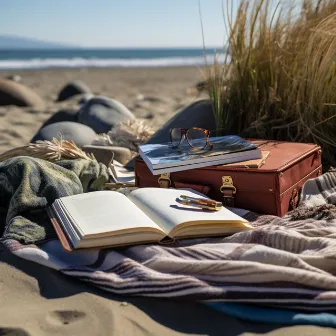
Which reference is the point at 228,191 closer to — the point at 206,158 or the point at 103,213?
the point at 206,158

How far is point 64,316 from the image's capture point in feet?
5.96

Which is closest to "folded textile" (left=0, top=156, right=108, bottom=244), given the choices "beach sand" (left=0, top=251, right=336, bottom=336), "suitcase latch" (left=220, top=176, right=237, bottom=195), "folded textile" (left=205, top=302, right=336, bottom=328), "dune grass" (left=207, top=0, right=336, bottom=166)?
"beach sand" (left=0, top=251, right=336, bottom=336)

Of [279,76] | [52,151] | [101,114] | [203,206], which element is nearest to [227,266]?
[203,206]

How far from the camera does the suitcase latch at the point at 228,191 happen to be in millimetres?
2570

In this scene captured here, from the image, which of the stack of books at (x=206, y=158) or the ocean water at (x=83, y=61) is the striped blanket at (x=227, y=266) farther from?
the ocean water at (x=83, y=61)

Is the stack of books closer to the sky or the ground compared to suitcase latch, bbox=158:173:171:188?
closer to the sky

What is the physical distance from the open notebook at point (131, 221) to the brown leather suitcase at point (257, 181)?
258 millimetres

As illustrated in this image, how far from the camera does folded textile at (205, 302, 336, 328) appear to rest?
5.75ft

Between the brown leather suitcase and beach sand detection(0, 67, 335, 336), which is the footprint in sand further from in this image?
the brown leather suitcase

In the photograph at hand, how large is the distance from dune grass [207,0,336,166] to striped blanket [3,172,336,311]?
118 centimetres

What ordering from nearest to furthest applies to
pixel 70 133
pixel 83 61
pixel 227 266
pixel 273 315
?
pixel 273 315 → pixel 227 266 → pixel 70 133 → pixel 83 61

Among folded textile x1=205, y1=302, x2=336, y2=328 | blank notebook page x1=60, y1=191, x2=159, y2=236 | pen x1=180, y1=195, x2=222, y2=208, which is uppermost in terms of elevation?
blank notebook page x1=60, y1=191, x2=159, y2=236

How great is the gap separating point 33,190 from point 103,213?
19.5 inches

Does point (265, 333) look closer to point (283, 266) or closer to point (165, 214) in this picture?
point (283, 266)
